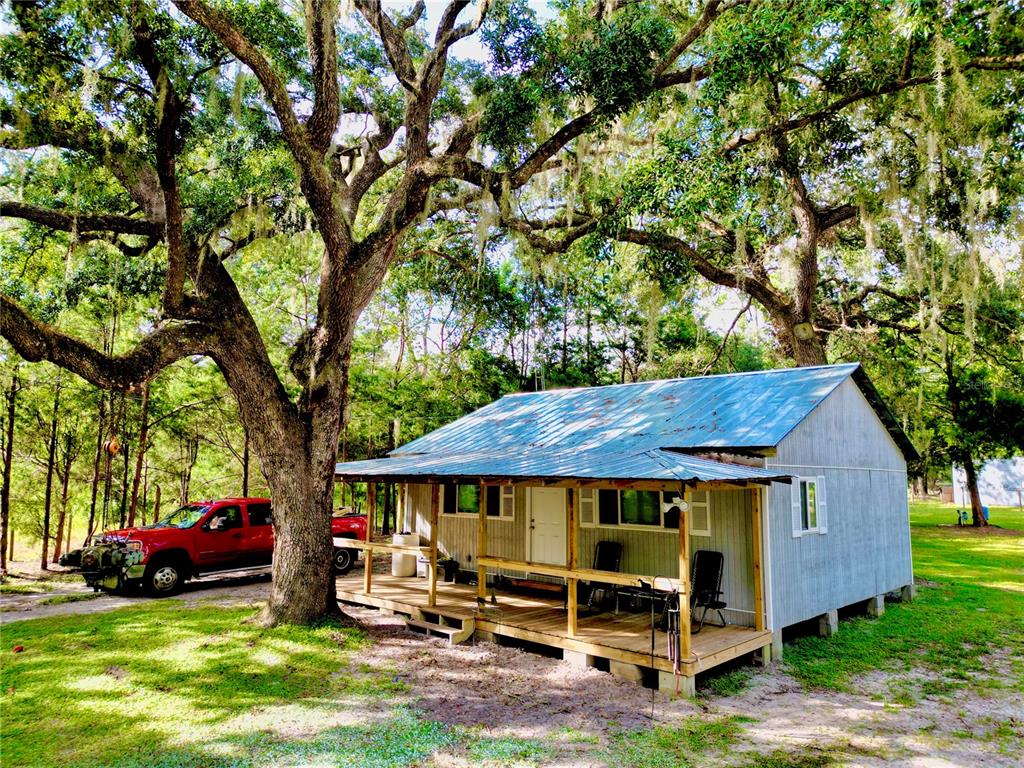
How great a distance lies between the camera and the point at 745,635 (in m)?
7.86

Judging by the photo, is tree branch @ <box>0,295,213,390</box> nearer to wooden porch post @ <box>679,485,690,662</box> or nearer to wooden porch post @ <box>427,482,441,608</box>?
wooden porch post @ <box>427,482,441,608</box>

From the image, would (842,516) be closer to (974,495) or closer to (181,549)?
(181,549)

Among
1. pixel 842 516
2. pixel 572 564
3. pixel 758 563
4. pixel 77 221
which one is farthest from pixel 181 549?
pixel 842 516

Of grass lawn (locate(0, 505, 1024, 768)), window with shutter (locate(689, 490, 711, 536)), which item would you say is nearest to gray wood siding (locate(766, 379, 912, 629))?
grass lawn (locate(0, 505, 1024, 768))

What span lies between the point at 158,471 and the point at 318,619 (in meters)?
18.9

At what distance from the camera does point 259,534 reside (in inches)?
517

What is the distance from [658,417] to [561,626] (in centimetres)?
392

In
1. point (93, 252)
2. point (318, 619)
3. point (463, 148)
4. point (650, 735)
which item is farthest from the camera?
point (93, 252)

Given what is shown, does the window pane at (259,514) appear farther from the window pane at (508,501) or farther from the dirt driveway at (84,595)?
the window pane at (508,501)

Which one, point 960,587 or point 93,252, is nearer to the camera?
point 93,252

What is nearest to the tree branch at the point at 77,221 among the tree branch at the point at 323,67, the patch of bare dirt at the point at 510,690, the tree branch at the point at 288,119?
the tree branch at the point at 288,119

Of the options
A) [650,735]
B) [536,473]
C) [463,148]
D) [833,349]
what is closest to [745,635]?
[650,735]

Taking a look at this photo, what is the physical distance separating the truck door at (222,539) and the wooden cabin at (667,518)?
8.04ft

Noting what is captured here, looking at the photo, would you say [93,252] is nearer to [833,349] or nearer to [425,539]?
[425,539]
